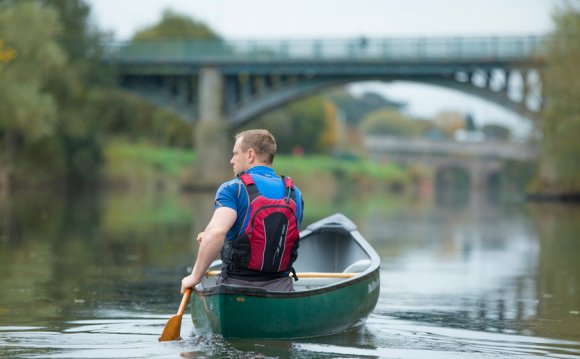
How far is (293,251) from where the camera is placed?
8.33 metres

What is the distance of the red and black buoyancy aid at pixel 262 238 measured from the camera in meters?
7.98

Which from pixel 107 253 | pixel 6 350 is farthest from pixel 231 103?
pixel 6 350

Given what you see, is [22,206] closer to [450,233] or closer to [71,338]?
[450,233]

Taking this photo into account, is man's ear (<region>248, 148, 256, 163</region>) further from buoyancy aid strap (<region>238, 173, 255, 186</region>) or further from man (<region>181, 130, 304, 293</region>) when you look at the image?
buoyancy aid strap (<region>238, 173, 255, 186</region>)

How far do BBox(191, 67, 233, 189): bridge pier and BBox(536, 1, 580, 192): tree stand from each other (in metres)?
16.2

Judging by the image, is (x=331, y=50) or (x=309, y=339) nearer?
(x=309, y=339)

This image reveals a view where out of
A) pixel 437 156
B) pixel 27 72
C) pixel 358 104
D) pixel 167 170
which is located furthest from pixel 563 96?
pixel 358 104

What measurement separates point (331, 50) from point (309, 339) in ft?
138

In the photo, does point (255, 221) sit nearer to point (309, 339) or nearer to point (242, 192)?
point (242, 192)

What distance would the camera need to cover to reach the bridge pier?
5409cm

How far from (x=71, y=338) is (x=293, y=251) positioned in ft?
5.70

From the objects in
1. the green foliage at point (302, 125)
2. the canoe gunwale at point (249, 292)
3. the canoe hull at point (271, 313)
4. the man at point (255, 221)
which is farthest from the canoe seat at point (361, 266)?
the green foliage at point (302, 125)

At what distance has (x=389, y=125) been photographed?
140500 mm

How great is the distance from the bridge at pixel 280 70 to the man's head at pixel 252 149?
128 ft
